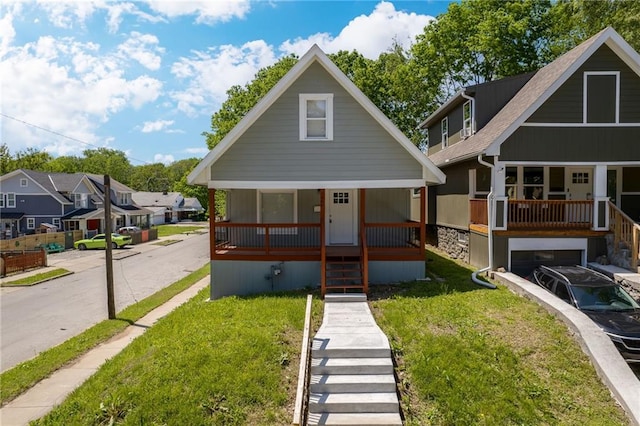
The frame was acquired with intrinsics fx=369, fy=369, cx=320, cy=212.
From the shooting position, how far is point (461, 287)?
1100 centimetres

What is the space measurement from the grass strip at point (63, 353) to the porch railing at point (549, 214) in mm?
12570

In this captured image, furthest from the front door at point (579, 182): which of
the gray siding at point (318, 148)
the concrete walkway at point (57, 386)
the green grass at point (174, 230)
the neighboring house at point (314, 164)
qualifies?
the green grass at point (174, 230)

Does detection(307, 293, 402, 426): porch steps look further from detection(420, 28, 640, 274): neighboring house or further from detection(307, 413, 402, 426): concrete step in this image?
detection(420, 28, 640, 274): neighboring house

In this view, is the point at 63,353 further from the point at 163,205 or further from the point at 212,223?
the point at 163,205

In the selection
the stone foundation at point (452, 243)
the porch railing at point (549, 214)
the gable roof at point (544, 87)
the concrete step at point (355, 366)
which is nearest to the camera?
the concrete step at point (355, 366)

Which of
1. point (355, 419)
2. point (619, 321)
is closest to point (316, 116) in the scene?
point (355, 419)

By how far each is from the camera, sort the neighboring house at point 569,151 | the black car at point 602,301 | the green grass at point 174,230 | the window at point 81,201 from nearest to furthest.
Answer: the black car at point 602,301 < the neighboring house at point 569,151 < the window at point 81,201 < the green grass at point 174,230

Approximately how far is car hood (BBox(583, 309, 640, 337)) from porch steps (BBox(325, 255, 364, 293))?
550 centimetres

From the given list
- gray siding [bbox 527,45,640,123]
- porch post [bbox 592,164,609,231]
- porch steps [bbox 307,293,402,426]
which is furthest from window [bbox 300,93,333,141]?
porch post [bbox 592,164,609,231]

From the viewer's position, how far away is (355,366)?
691 centimetres

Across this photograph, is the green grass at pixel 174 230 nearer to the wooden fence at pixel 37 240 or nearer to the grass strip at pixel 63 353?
the wooden fence at pixel 37 240

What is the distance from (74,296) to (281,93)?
43.9ft

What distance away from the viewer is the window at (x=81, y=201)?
41594mm

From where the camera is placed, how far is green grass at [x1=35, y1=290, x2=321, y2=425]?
5777 millimetres
